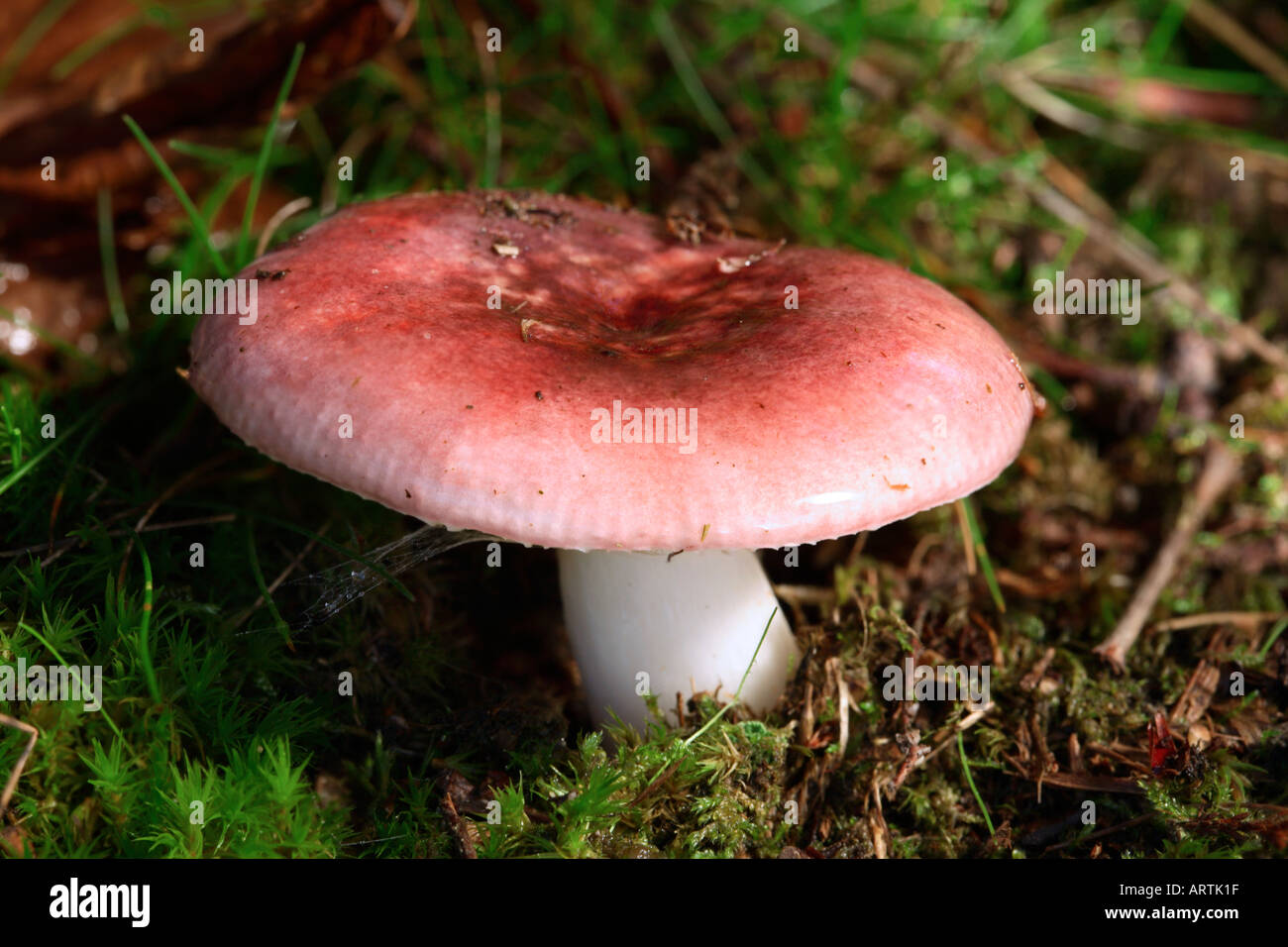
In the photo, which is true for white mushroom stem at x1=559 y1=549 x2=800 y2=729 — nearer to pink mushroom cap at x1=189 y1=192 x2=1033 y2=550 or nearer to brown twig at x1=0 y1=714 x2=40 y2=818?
pink mushroom cap at x1=189 y1=192 x2=1033 y2=550

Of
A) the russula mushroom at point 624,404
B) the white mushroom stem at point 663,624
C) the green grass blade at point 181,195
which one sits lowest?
the white mushroom stem at point 663,624

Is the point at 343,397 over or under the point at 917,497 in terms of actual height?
over

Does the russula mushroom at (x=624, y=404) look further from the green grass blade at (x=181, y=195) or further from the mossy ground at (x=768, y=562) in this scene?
the green grass blade at (x=181, y=195)

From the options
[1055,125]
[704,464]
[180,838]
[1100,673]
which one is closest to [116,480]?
[180,838]

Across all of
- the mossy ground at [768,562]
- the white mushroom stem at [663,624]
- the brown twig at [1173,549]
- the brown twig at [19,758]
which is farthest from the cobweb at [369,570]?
the brown twig at [1173,549]

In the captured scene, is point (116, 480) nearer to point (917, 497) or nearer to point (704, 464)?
point (704, 464)

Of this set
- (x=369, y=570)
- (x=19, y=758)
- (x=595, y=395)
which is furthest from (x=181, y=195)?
(x=595, y=395)
